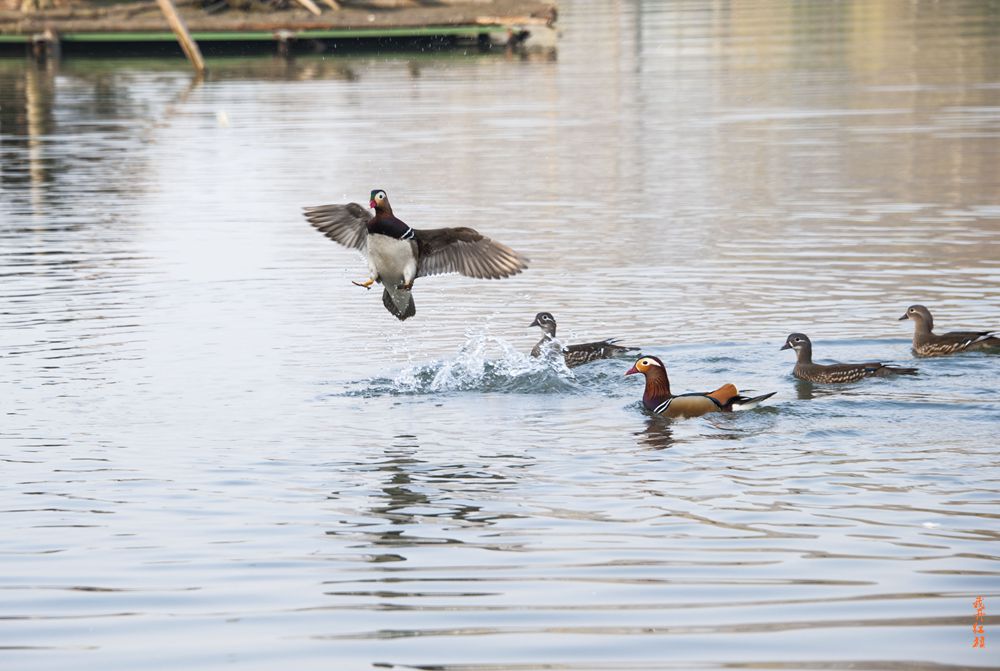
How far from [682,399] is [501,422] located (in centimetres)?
159

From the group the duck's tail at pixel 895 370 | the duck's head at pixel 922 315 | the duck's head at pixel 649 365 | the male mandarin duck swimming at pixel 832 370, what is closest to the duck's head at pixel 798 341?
the male mandarin duck swimming at pixel 832 370

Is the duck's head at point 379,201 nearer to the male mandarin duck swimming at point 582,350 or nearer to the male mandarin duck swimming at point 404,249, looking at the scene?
the male mandarin duck swimming at point 404,249

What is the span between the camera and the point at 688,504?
11.3 metres

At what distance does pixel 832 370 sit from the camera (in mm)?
15125

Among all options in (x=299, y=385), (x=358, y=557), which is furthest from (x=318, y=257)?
(x=358, y=557)

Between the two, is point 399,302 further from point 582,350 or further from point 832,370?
point 832,370

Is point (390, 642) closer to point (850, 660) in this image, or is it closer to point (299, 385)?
point (850, 660)

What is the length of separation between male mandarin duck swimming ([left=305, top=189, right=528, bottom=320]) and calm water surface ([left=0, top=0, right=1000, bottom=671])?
0.93 m

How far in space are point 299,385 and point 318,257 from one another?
344 inches

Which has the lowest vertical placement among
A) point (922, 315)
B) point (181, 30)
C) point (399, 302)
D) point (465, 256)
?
point (922, 315)

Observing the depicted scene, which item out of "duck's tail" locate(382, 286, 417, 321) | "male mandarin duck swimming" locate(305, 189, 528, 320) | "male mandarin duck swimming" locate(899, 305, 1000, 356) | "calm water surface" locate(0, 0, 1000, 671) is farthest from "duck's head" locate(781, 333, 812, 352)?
"duck's tail" locate(382, 286, 417, 321)

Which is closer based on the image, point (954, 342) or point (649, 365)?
point (649, 365)

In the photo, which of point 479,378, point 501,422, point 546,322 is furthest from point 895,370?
point 479,378

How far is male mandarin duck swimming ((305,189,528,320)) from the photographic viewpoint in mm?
15586
